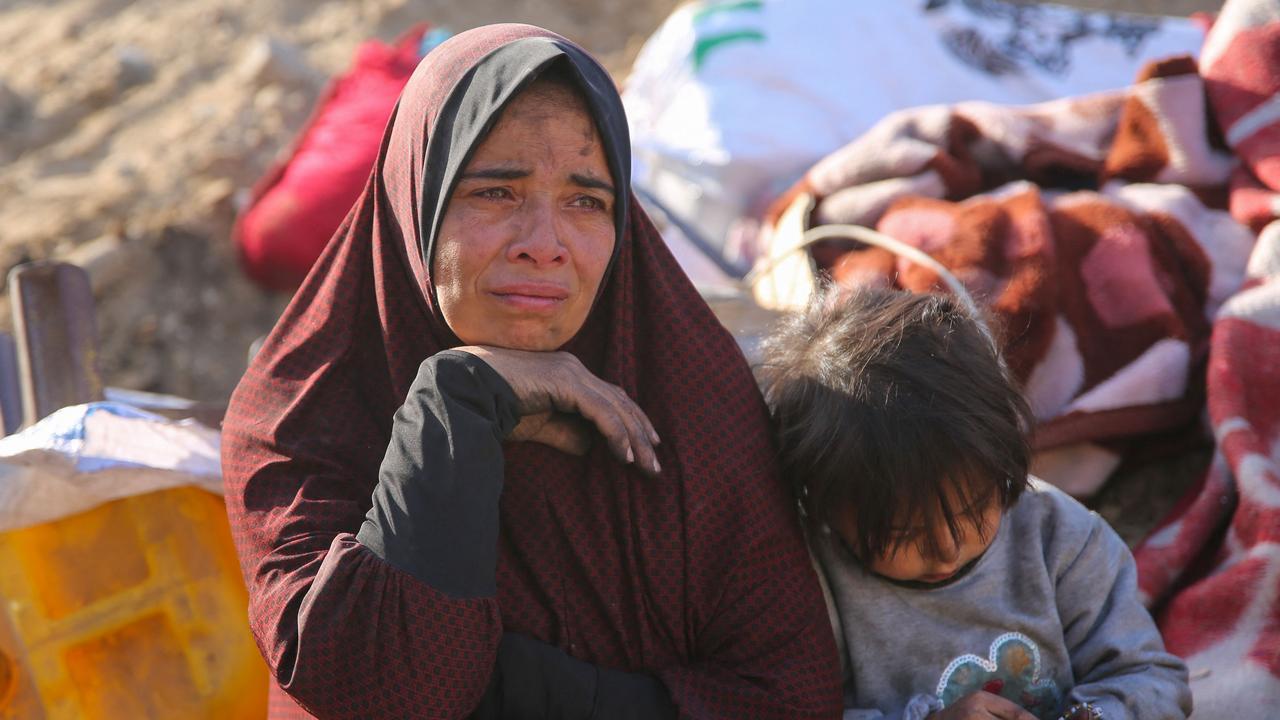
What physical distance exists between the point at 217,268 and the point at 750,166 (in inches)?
95.5

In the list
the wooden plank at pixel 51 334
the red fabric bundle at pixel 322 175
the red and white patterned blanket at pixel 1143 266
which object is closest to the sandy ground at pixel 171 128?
the red fabric bundle at pixel 322 175

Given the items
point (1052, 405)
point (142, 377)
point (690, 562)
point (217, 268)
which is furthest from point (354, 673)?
point (217, 268)

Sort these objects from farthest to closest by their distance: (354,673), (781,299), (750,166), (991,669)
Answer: (750,166)
(781,299)
(991,669)
(354,673)

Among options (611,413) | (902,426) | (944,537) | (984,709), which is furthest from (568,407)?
(984,709)

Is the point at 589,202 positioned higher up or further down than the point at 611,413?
higher up

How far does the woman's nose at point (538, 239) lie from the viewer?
1.70m

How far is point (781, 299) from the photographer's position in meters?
3.06

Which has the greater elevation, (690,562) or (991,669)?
(690,562)

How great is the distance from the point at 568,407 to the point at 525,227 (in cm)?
26

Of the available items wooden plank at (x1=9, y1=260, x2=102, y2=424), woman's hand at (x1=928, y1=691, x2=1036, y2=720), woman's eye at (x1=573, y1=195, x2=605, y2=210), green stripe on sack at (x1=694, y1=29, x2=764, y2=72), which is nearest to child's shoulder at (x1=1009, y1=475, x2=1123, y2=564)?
woman's hand at (x1=928, y1=691, x2=1036, y2=720)

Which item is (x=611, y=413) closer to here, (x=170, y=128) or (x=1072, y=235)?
(x=1072, y=235)

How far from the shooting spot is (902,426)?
5.72 feet

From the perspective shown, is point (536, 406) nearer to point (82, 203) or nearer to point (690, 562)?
point (690, 562)

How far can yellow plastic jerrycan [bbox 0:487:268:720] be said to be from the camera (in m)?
2.06
